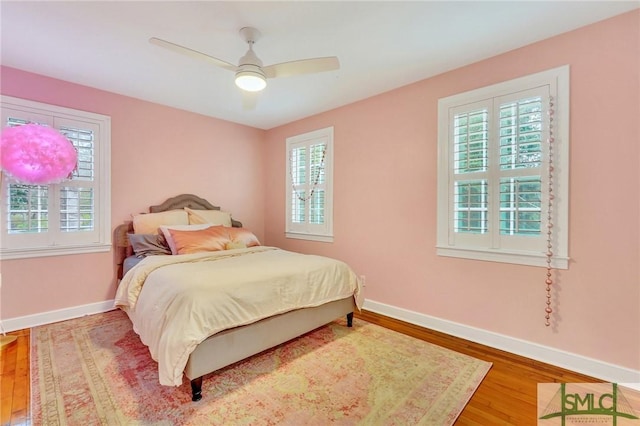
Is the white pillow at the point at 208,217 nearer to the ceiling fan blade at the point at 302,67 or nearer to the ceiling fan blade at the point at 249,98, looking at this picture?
the ceiling fan blade at the point at 249,98

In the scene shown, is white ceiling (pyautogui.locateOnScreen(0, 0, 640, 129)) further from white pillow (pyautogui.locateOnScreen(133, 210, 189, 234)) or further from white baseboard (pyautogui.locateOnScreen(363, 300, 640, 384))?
white baseboard (pyautogui.locateOnScreen(363, 300, 640, 384))

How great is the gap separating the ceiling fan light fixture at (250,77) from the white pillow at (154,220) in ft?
7.19

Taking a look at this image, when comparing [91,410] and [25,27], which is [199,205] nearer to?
[25,27]

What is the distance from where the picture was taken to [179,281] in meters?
2.04

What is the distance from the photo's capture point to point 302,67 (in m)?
2.24

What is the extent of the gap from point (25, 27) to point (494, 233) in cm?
421

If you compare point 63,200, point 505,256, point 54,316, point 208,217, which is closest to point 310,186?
point 208,217

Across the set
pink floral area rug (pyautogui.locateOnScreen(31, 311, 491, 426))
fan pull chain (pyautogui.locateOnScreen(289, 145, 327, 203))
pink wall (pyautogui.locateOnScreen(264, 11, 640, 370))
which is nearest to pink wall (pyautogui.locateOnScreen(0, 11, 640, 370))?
pink wall (pyautogui.locateOnScreen(264, 11, 640, 370))

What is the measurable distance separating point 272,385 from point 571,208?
263 centimetres

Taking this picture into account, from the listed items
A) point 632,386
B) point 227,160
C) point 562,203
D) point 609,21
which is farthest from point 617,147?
point 227,160

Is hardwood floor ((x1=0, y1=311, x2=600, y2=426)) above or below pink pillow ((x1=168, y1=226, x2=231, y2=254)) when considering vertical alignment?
below

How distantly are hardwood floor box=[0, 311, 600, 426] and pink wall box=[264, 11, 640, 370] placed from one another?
0.73ft

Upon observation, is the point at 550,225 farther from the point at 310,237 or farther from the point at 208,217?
the point at 208,217

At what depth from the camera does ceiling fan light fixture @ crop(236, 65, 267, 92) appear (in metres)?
2.18
